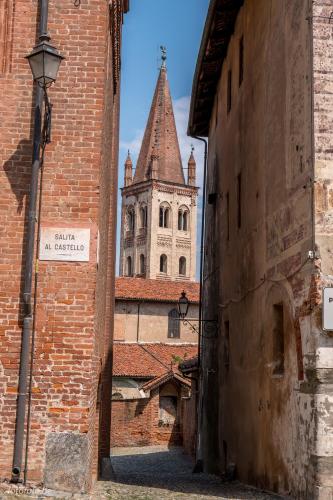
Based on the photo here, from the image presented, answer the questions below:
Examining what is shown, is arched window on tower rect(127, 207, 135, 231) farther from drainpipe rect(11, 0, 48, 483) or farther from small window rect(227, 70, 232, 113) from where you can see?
drainpipe rect(11, 0, 48, 483)

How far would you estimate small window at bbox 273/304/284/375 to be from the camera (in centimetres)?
1087

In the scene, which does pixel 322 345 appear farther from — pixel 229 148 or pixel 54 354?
pixel 229 148

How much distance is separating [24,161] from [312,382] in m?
4.65

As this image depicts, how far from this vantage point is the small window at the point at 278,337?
1087 cm

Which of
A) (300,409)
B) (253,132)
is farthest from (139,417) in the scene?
(300,409)

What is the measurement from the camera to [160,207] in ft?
276

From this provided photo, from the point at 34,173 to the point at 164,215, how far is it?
3002 inches

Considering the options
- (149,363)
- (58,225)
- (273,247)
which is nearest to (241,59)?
(273,247)

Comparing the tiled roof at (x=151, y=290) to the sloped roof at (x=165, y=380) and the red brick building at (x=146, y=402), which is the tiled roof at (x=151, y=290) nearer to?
the red brick building at (x=146, y=402)

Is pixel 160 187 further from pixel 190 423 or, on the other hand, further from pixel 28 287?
pixel 28 287

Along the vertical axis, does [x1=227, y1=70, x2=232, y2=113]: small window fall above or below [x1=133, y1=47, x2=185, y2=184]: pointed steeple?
below

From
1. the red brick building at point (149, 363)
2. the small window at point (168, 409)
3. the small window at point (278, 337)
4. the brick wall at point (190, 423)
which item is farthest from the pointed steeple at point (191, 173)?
the small window at point (278, 337)

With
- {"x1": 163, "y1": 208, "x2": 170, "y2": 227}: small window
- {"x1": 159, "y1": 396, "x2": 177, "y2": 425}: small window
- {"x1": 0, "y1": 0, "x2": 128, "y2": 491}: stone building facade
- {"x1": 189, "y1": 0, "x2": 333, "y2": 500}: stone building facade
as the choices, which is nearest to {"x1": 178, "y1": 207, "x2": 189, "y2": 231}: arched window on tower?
{"x1": 163, "y1": 208, "x2": 170, "y2": 227}: small window

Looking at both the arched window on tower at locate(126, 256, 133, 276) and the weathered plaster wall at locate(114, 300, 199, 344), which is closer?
the weathered plaster wall at locate(114, 300, 199, 344)
